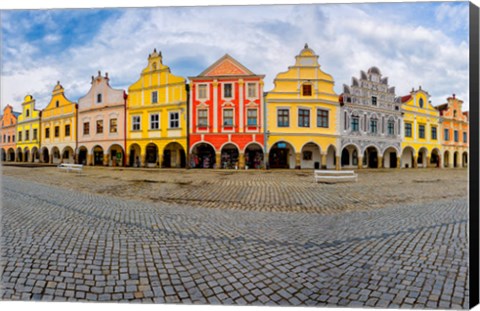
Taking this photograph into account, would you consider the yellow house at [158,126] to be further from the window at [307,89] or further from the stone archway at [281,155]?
the window at [307,89]

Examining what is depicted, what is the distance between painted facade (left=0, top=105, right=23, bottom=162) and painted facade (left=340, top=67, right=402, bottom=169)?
9.14ft

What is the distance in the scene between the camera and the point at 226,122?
2.09 metres

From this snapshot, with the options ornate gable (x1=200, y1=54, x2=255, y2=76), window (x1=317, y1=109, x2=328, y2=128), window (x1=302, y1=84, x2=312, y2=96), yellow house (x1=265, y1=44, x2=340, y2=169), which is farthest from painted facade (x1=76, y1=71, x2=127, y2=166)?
window (x1=317, y1=109, x2=328, y2=128)

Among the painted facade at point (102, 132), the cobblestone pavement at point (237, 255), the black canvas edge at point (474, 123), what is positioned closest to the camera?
the cobblestone pavement at point (237, 255)

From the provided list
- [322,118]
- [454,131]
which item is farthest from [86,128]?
[454,131]

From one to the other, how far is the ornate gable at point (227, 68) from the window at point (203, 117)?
41 cm

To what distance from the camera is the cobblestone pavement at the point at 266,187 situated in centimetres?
187

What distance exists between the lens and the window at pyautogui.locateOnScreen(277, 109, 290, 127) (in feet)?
6.70

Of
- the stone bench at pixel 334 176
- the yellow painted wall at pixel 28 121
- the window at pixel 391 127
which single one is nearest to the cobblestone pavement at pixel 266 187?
the stone bench at pixel 334 176

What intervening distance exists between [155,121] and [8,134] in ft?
3.96

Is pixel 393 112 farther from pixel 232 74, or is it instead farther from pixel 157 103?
pixel 157 103

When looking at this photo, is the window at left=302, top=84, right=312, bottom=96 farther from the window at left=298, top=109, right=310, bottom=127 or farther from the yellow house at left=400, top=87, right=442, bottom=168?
the yellow house at left=400, top=87, right=442, bottom=168

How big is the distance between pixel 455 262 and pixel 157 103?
272 centimetres

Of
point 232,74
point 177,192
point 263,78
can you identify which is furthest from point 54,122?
point 263,78
